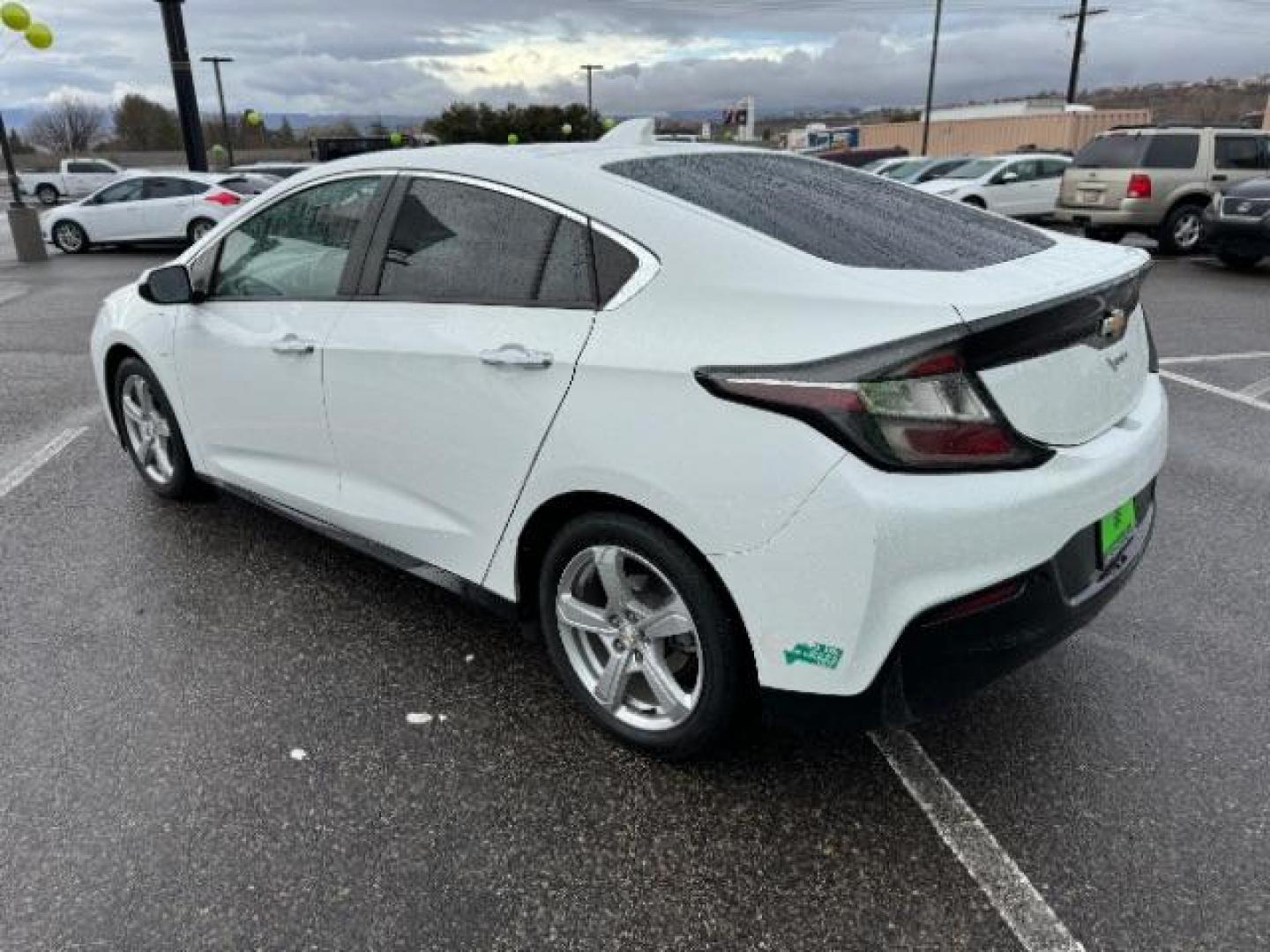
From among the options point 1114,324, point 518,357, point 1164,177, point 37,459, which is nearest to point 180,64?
point 37,459

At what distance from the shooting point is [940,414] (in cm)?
206

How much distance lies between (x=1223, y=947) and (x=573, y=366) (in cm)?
194

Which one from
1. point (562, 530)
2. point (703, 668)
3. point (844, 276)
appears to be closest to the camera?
point (844, 276)

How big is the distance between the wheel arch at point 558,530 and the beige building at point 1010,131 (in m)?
32.0

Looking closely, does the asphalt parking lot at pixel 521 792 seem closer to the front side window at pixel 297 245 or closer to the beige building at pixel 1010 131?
the front side window at pixel 297 245

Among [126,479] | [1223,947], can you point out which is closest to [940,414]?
[1223,947]

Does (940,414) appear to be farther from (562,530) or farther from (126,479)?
(126,479)

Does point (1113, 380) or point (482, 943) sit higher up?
point (1113, 380)

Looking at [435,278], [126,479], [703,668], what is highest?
[435,278]

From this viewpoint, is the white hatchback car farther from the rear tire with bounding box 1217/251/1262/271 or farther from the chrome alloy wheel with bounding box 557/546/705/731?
the rear tire with bounding box 1217/251/1262/271

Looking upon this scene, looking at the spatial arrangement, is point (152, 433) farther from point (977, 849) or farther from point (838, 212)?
point (977, 849)

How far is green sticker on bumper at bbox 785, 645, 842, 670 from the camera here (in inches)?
85.1

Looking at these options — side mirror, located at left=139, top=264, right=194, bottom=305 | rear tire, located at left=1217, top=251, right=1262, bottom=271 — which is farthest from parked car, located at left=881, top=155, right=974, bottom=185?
side mirror, located at left=139, top=264, right=194, bottom=305

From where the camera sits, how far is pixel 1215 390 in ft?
21.8
